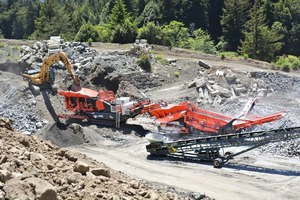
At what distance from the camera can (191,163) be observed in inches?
810

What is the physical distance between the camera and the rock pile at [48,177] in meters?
9.10

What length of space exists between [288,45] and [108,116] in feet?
113

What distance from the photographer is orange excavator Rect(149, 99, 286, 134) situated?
2152 cm

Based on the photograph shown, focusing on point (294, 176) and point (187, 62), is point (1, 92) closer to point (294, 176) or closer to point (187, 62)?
point (187, 62)

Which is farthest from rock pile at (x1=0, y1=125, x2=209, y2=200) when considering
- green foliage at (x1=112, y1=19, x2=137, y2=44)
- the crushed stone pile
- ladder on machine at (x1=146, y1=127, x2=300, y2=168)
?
green foliage at (x1=112, y1=19, x2=137, y2=44)

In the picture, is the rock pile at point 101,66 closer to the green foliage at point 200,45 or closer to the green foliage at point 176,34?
the green foliage at point 200,45

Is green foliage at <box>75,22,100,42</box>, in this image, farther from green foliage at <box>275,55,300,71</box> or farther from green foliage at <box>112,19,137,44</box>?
green foliage at <box>275,55,300,71</box>

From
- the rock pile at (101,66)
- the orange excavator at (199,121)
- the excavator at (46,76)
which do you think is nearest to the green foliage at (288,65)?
the rock pile at (101,66)

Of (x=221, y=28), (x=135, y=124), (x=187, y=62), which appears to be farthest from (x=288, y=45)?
(x=135, y=124)

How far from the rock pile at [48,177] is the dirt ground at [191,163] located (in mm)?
4422

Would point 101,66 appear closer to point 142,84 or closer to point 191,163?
point 142,84

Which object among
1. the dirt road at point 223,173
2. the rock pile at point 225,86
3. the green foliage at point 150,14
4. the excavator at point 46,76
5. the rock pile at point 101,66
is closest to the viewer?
the dirt road at point 223,173

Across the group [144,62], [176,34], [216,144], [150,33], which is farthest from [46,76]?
[176,34]

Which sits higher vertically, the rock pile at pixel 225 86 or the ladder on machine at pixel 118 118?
the rock pile at pixel 225 86
